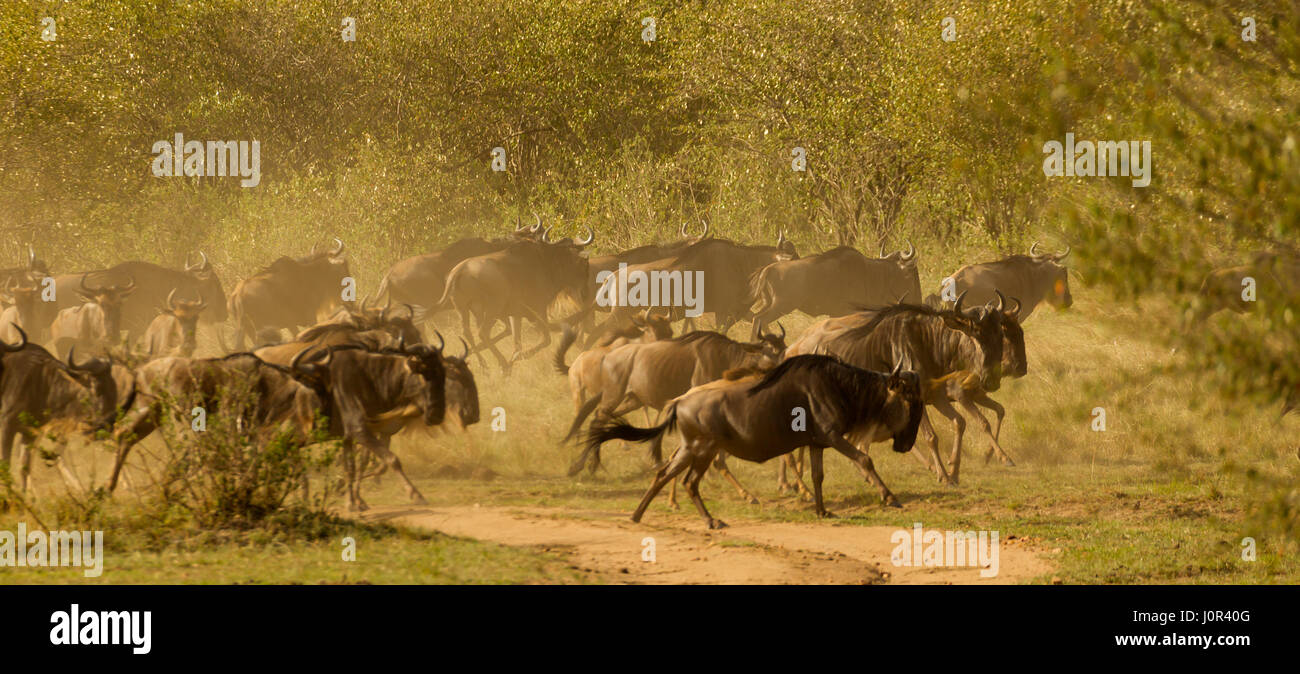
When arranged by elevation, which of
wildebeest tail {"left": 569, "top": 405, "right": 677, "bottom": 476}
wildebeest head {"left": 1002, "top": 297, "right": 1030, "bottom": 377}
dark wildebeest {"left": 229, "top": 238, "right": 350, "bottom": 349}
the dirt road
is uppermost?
dark wildebeest {"left": 229, "top": 238, "right": 350, "bottom": 349}

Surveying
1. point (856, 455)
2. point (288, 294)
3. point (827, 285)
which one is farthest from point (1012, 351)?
point (288, 294)

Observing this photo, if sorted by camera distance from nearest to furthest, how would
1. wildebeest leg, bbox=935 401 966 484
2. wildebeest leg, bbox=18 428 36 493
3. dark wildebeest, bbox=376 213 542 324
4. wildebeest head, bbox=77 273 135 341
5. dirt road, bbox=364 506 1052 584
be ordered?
dirt road, bbox=364 506 1052 584 < wildebeest leg, bbox=18 428 36 493 < wildebeest leg, bbox=935 401 966 484 < wildebeest head, bbox=77 273 135 341 < dark wildebeest, bbox=376 213 542 324

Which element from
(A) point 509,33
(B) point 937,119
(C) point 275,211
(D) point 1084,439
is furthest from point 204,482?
(A) point 509,33

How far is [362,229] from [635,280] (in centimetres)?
900

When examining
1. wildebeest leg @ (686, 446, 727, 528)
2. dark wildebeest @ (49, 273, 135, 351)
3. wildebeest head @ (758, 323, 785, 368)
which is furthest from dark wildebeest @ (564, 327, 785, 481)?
dark wildebeest @ (49, 273, 135, 351)

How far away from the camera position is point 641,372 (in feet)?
49.3

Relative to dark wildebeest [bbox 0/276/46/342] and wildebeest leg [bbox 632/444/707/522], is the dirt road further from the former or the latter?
dark wildebeest [bbox 0/276/46/342]

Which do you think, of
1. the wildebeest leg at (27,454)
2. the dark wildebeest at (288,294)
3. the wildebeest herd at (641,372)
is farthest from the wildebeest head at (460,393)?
the dark wildebeest at (288,294)

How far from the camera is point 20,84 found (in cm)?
2945

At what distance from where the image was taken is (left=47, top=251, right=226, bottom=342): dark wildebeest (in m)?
22.1

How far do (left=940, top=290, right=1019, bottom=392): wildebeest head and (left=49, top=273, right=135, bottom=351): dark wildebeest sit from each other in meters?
11.7

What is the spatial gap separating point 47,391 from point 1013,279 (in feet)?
46.8

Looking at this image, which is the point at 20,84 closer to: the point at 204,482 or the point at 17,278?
the point at 17,278

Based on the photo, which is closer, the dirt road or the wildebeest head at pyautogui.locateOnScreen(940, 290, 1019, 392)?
the dirt road
